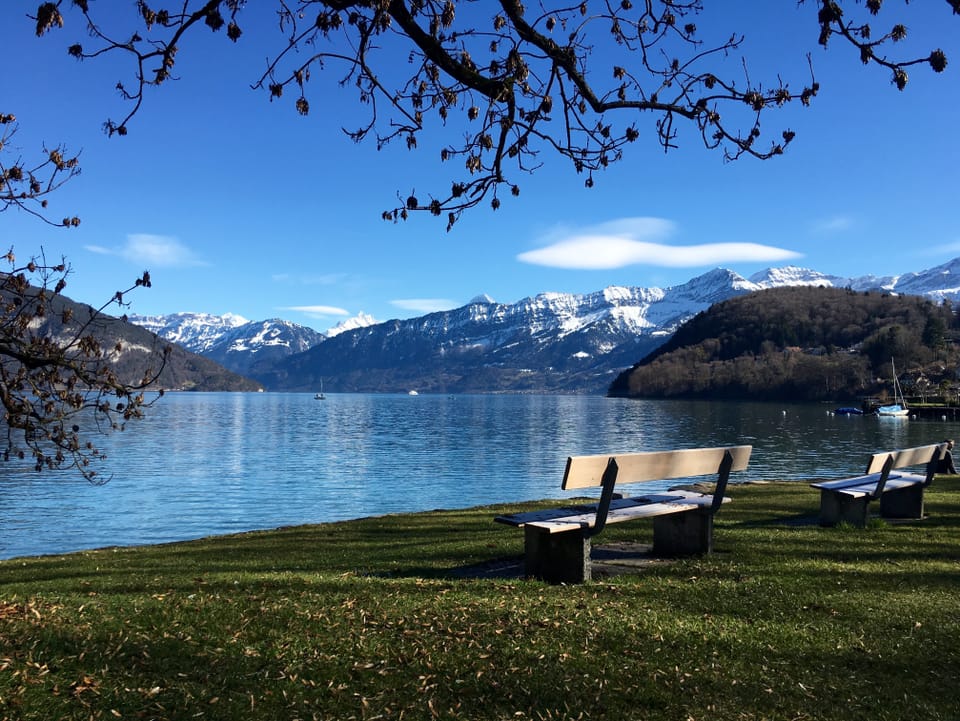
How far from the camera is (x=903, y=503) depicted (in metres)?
13.8

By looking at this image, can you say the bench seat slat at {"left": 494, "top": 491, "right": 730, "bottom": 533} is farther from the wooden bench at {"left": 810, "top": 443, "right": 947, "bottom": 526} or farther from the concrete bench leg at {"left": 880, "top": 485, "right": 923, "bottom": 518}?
the concrete bench leg at {"left": 880, "top": 485, "right": 923, "bottom": 518}

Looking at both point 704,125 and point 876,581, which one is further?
point 876,581

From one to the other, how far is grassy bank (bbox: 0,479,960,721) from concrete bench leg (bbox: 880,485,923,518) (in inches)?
149

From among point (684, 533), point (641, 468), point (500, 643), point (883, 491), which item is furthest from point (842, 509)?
point (500, 643)

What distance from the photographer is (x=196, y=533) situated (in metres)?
25.0

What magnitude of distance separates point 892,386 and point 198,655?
177081 millimetres

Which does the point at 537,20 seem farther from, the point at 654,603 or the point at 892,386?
the point at 892,386

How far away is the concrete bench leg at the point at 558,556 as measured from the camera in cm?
848

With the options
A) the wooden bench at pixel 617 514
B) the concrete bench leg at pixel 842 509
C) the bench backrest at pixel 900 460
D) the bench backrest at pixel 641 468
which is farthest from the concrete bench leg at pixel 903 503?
the wooden bench at pixel 617 514

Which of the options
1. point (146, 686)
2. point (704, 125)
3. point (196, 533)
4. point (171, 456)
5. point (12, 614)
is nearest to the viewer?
point (146, 686)

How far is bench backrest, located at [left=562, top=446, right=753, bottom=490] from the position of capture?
834cm

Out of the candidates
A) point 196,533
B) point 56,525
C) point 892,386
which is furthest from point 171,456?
point 892,386

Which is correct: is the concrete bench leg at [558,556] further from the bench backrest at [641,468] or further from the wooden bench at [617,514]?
the bench backrest at [641,468]

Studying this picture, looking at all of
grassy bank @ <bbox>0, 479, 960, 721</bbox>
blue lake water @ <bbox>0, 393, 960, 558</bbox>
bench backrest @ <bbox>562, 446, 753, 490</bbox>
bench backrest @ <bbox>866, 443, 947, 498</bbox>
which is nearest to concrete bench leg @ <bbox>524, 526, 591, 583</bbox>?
grassy bank @ <bbox>0, 479, 960, 721</bbox>
